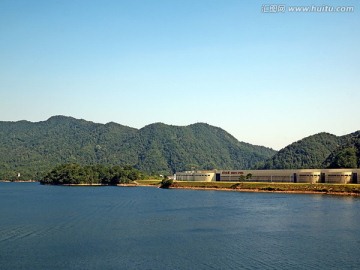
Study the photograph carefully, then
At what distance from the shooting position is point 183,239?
179 feet

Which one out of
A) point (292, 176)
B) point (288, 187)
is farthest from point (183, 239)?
point (292, 176)

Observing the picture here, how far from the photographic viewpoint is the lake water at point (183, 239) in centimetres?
4250

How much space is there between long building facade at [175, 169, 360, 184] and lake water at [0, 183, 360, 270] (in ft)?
198

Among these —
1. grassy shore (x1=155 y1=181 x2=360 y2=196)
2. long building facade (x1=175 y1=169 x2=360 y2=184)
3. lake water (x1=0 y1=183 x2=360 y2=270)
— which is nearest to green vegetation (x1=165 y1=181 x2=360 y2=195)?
grassy shore (x1=155 y1=181 x2=360 y2=196)

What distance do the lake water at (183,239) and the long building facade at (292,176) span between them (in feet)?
198

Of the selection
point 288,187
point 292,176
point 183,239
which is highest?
point 292,176

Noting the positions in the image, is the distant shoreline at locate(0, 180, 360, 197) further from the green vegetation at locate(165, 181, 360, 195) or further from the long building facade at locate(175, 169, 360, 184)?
the long building facade at locate(175, 169, 360, 184)

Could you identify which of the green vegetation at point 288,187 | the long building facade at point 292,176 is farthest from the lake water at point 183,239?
the long building facade at point 292,176

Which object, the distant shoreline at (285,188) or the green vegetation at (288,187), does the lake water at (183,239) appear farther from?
the green vegetation at (288,187)

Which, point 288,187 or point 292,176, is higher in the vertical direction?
point 292,176

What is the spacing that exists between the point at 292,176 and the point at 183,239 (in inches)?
4340

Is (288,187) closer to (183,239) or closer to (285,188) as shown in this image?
(285,188)

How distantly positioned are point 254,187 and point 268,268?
111m

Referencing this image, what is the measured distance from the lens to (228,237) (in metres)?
55.5
